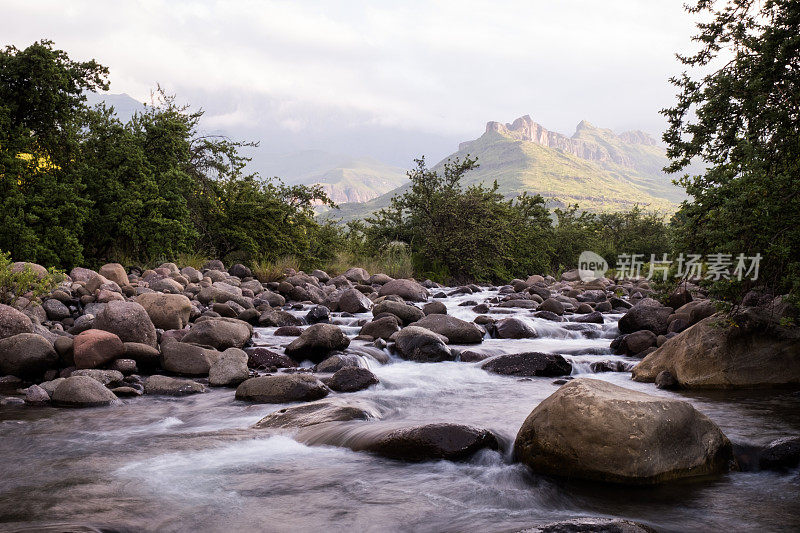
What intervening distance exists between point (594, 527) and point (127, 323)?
25.9 ft

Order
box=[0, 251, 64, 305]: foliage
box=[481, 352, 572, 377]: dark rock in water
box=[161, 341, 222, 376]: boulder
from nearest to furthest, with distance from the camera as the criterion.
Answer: box=[161, 341, 222, 376]: boulder < box=[481, 352, 572, 377]: dark rock in water < box=[0, 251, 64, 305]: foliage

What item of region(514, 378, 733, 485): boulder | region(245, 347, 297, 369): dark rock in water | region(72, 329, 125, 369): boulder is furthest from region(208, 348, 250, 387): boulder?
region(514, 378, 733, 485): boulder

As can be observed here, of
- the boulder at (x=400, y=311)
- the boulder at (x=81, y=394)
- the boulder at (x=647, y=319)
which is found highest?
the boulder at (x=647, y=319)

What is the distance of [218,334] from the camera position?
10172 mm

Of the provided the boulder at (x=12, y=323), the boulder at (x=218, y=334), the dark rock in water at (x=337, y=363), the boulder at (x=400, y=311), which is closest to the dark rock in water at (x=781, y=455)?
the dark rock in water at (x=337, y=363)

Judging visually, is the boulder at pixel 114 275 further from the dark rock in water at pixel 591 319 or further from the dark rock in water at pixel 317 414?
the dark rock in water at pixel 591 319

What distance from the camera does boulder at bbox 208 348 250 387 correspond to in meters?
8.52

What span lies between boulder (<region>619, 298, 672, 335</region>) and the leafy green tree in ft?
Answer: 44.5

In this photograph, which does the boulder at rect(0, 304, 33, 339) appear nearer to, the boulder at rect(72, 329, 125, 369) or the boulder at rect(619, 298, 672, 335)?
the boulder at rect(72, 329, 125, 369)

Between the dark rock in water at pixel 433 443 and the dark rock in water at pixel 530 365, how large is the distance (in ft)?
12.5

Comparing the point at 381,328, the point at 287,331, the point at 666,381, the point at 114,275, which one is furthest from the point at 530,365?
the point at 114,275

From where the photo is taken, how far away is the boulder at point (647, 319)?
1183cm

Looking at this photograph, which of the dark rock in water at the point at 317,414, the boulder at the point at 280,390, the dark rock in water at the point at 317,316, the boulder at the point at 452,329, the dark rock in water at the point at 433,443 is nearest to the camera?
the dark rock in water at the point at 433,443

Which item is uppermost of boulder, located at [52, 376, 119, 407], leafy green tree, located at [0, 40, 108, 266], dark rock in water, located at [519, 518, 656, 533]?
leafy green tree, located at [0, 40, 108, 266]
